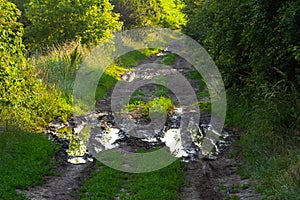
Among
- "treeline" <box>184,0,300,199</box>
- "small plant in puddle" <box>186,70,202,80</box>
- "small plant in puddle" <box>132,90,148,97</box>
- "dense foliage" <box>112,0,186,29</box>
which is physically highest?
"dense foliage" <box>112,0,186,29</box>

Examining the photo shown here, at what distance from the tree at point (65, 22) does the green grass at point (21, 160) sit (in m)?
9.41

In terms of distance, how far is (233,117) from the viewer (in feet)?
38.2

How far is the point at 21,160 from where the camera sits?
312 inches

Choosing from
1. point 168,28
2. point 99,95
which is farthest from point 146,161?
point 168,28

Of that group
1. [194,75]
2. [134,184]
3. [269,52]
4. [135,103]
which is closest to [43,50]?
[135,103]

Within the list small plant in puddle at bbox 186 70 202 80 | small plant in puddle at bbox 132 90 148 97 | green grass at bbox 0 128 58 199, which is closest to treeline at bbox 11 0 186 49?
small plant in puddle at bbox 132 90 148 97

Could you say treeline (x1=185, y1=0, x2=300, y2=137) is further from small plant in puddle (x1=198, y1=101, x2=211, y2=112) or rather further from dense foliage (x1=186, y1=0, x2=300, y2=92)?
small plant in puddle (x1=198, y1=101, x2=211, y2=112)

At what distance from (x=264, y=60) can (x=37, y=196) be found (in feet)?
18.7

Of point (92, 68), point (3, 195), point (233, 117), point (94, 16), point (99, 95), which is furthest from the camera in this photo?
point (94, 16)

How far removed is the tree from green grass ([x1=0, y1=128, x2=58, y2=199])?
30.9ft

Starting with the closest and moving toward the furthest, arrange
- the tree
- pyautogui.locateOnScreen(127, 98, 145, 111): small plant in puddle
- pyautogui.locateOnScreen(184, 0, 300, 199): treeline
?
1. pyautogui.locateOnScreen(184, 0, 300, 199): treeline
2. pyautogui.locateOnScreen(127, 98, 145, 111): small plant in puddle
3. the tree

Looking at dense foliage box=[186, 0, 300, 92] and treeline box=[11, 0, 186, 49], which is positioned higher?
treeline box=[11, 0, 186, 49]

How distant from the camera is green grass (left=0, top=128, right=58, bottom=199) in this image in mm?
6863

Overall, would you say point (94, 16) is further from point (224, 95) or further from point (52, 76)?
point (224, 95)
